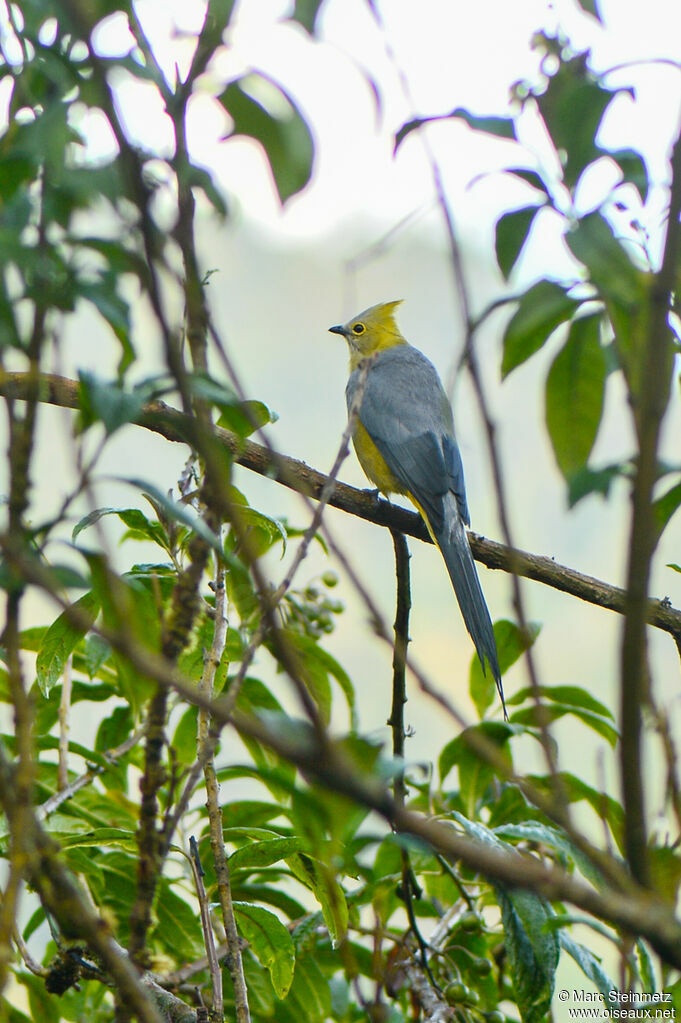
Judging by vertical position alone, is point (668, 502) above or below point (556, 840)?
above

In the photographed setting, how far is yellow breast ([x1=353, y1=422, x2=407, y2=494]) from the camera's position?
4.29 meters

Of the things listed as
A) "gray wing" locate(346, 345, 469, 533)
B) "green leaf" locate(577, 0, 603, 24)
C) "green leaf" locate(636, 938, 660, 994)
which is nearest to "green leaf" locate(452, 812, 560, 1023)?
"green leaf" locate(636, 938, 660, 994)

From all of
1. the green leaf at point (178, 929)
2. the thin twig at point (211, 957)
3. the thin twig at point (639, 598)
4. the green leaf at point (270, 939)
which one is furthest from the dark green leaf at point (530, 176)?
the green leaf at point (178, 929)

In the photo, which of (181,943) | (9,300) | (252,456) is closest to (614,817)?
(181,943)

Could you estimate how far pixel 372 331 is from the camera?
5.32 meters

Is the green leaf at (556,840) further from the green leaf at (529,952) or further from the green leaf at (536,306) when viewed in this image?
the green leaf at (536,306)

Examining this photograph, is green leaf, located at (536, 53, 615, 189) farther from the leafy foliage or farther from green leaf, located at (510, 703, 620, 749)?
green leaf, located at (510, 703, 620, 749)

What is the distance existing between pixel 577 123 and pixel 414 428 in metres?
3.28

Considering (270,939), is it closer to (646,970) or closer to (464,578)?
(646,970)

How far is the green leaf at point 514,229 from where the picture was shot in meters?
1.30

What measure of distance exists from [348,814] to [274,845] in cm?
111

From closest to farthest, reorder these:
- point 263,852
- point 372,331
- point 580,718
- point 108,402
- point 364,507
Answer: point 108,402, point 263,852, point 580,718, point 364,507, point 372,331

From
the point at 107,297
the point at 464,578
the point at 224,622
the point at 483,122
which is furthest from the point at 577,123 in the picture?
the point at 464,578

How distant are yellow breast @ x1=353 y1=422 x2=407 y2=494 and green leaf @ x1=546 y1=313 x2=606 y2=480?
2.76 m
